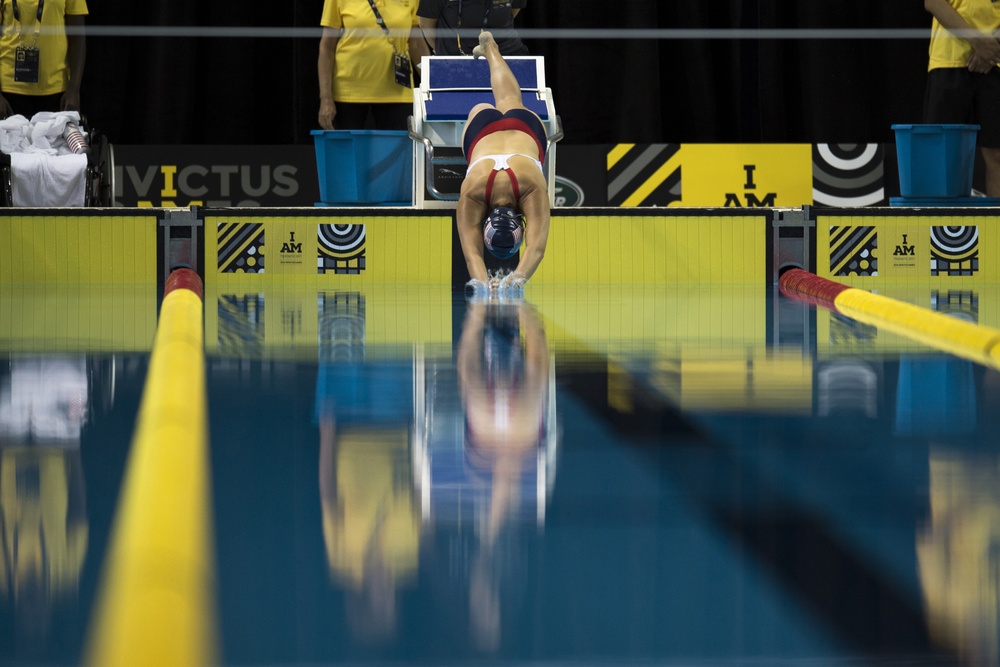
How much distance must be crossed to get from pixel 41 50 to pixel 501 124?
3095 mm

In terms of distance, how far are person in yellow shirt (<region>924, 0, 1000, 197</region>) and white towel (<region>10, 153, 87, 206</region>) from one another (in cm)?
500

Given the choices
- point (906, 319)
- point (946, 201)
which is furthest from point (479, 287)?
point (946, 201)

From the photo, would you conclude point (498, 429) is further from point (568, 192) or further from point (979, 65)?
point (568, 192)

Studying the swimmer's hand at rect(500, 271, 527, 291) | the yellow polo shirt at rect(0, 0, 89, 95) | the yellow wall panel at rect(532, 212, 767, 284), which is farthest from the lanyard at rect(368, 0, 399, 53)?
the swimmer's hand at rect(500, 271, 527, 291)

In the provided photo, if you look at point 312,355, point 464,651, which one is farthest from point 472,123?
point 464,651

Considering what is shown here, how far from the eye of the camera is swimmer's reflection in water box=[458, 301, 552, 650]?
1.69m

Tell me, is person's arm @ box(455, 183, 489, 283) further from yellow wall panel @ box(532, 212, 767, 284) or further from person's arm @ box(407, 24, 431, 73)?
person's arm @ box(407, 24, 431, 73)

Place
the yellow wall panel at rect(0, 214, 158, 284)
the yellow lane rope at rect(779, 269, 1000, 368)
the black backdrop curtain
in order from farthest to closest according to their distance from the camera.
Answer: the black backdrop curtain, the yellow wall panel at rect(0, 214, 158, 284), the yellow lane rope at rect(779, 269, 1000, 368)

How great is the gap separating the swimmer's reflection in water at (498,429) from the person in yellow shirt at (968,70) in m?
4.04

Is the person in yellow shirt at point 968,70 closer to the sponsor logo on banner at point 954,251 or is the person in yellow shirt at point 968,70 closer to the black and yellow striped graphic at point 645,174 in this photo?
the sponsor logo on banner at point 954,251

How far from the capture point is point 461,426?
9.02 feet

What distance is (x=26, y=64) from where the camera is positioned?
26.1 feet

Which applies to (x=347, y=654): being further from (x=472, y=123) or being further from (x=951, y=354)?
(x=472, y=123)

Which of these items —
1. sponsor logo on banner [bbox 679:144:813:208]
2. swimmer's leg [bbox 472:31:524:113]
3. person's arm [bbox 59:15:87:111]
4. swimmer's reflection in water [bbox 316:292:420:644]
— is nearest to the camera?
swimmer's reflection in water [bbox 316:292:420:644]
